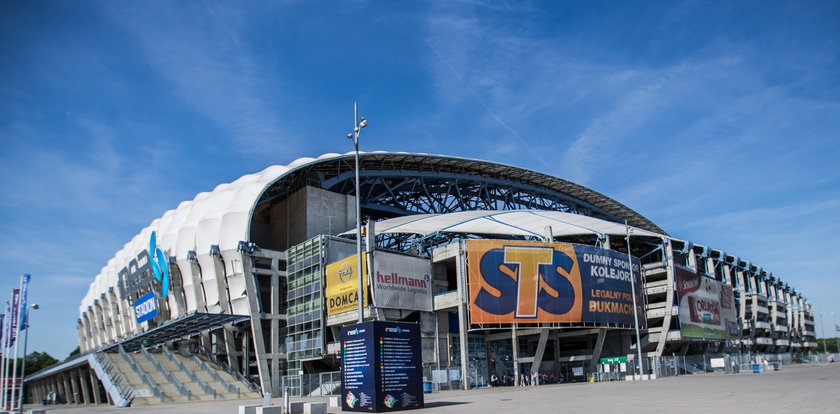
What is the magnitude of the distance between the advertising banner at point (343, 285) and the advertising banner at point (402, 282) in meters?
1.42

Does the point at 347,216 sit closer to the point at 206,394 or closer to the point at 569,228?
the point at 569,228

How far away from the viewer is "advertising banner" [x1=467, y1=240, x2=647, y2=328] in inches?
2138

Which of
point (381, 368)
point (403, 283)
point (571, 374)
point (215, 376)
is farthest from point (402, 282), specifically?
point (381, 368)

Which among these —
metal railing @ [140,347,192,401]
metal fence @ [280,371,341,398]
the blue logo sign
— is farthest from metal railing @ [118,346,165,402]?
the blue logo sign

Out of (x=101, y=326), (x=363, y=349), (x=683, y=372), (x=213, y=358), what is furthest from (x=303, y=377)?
(x=101, y=326)

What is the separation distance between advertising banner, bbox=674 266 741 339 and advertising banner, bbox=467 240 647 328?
10.3m

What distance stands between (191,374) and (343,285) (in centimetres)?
1461

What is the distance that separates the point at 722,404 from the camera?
2038 centimetres

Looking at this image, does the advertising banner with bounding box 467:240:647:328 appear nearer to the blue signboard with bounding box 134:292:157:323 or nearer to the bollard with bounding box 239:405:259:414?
the bollard with bounding box 239:405:259:414

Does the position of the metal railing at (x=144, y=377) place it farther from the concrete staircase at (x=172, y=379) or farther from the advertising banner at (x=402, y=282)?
the advertising banner at (x=402, y=282)

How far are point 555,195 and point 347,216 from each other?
Answer: 1502 inches

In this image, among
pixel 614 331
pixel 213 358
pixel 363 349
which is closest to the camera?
pixel 363 349

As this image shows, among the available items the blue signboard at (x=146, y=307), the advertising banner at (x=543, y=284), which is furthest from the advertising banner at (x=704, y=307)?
the blue signboard at (x=146, y=307)

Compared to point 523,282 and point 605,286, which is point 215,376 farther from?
point 605,286
